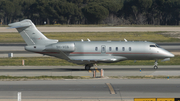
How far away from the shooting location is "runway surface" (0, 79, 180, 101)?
18.2 m

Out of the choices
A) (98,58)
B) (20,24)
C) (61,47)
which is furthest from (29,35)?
(98,58)

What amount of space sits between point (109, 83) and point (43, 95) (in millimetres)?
6267

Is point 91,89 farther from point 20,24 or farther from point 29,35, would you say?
point 20,24

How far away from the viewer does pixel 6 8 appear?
136 m

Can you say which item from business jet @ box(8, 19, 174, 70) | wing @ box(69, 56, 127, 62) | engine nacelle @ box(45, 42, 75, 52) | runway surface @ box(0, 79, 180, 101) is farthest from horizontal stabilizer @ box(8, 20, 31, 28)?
runway surface @ box(0, 79, 180, 101)

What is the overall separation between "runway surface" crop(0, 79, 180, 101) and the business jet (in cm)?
691

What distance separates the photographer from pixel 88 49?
31.6 metres

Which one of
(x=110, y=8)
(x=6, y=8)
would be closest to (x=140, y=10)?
(x=110, y=8)

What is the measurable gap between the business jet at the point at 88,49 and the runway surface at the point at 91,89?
691 cm

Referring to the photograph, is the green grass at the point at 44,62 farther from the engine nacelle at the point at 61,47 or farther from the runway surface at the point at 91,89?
the runway surface at the point at 91,89

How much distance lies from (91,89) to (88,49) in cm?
1123

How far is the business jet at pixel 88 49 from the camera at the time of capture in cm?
3127

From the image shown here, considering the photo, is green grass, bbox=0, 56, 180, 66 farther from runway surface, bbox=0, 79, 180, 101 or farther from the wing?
runway surface, bbox=0, 79, 180, 101

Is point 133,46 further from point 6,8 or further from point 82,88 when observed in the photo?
point 6,8
